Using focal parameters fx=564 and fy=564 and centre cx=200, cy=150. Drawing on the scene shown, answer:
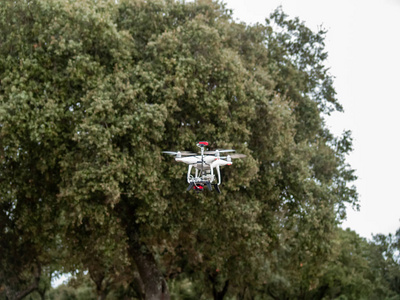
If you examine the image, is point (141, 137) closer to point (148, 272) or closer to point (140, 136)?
point (140, 136)

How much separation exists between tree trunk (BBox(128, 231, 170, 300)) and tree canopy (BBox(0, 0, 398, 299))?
6 centimetres

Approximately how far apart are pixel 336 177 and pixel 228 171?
858 cm

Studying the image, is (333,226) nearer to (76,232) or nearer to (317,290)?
(76,232)

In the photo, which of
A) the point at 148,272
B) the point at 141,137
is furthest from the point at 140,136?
the point at 148,272

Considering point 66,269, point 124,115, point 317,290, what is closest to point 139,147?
point 124,115

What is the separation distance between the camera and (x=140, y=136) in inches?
739

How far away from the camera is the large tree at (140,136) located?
18.8 m

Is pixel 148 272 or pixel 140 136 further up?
pixel 140 136

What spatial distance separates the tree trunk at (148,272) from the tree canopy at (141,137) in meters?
0.06

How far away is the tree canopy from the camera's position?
1880cm

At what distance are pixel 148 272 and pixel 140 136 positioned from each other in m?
7.56

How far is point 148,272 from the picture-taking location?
78.2ft

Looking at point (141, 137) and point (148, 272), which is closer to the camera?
point (141, 137)

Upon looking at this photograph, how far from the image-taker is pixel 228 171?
2062 cm
